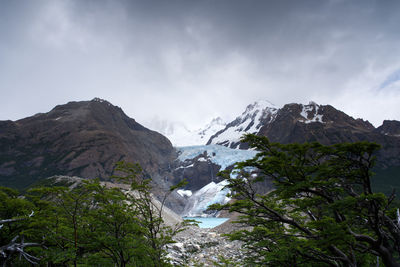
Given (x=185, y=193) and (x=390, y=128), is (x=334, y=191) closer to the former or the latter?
(x=185, y=193)

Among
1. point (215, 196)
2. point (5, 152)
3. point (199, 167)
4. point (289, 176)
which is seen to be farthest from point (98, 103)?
point (289, 176)

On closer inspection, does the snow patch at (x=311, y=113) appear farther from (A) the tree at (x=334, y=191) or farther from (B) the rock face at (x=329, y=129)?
(A) the tree at (x=334, y=191)

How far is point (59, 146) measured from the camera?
383 ft

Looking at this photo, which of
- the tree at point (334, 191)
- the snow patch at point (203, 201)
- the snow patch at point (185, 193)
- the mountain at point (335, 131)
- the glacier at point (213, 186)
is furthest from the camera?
the snow patch at point (185, 193)

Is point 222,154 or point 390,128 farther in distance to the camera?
point 390,128

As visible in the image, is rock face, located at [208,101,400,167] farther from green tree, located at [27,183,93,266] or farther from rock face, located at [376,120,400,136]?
green tree, located at [27,183,93,266]

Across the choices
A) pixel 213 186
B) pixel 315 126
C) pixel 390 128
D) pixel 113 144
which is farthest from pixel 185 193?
pixel 390 128

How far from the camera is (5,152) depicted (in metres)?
108

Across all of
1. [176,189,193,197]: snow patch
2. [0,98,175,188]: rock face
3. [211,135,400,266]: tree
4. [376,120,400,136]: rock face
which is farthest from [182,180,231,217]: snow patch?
[376,120,400,136]: rock face

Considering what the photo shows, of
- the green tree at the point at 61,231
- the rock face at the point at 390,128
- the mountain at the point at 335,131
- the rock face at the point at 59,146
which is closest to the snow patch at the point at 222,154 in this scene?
the mountain at the point at 335,131

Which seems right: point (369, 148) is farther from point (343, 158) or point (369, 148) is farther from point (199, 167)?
point (199, 167)

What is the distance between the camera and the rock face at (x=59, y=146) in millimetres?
103438

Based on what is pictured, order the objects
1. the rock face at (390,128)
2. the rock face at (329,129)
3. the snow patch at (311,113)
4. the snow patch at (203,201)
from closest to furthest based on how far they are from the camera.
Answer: the snow patch at (203,201)
the rock face at (329,129)
the rock face at (390,128)
the snow patch at (311,113)

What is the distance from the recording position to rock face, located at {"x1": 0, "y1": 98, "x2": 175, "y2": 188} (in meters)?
103
